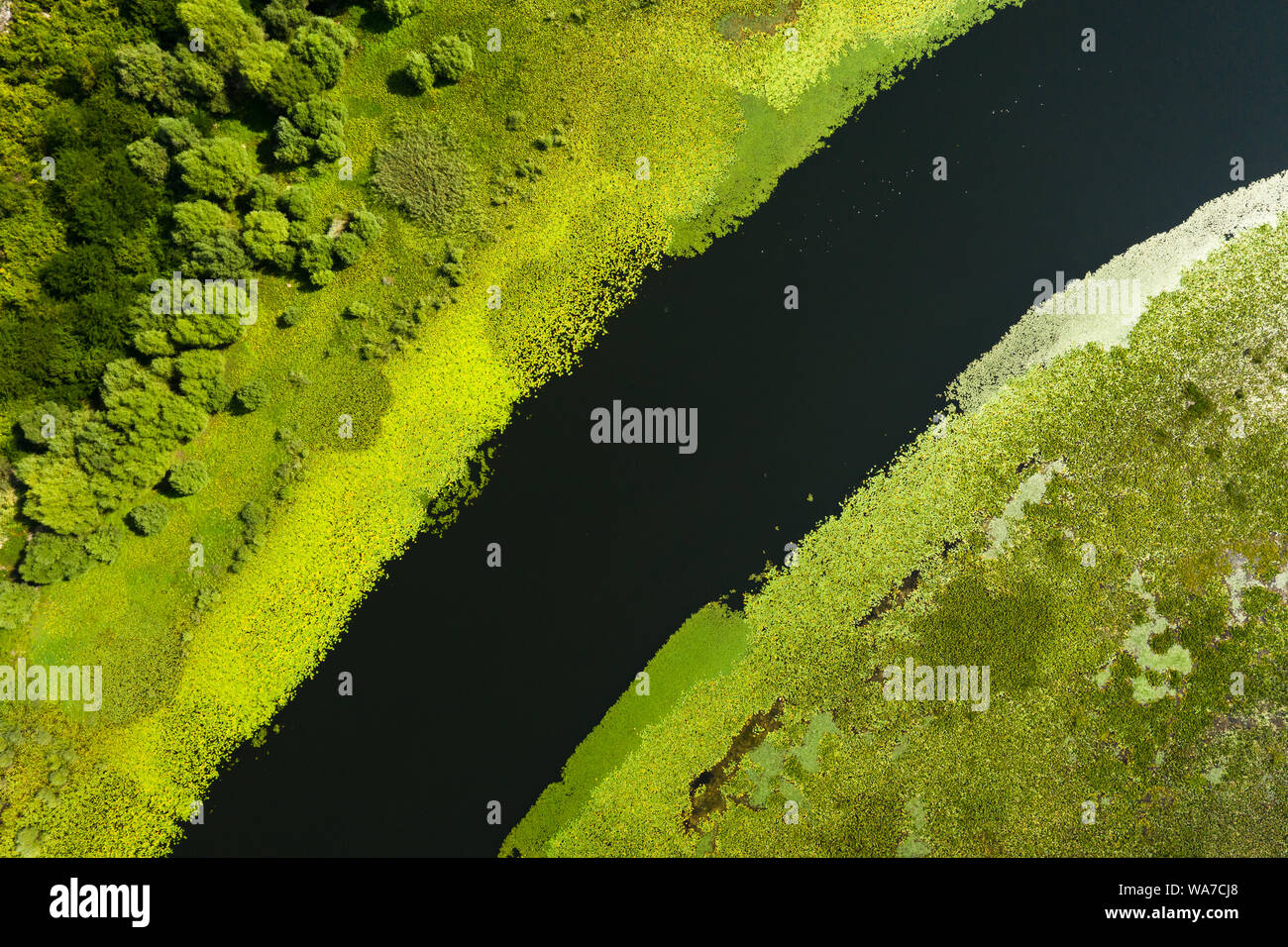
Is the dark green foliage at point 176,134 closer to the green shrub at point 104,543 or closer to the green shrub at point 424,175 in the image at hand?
the green shrub at point 424,175

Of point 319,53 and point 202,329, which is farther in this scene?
point 319,53

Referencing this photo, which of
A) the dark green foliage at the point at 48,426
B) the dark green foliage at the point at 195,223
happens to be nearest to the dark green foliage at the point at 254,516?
the dark green foliage at the point at 48,426

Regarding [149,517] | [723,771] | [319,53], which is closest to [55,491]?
[149,517]

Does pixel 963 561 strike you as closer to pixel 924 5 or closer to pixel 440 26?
pixel 924 5

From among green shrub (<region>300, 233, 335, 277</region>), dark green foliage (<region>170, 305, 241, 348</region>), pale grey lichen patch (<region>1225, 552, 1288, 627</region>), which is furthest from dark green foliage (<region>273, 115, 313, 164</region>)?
pale grey lichen patch (<region>1225, 552, 1288, 627</region>)

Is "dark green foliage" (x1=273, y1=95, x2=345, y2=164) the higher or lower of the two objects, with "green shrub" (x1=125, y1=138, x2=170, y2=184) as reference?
higher

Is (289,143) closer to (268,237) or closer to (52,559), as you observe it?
(268,237)

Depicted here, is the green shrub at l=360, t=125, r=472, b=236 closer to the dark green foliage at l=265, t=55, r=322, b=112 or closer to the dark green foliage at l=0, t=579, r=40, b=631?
the dark green foliage at l=265, t=55, r=322, b=112
